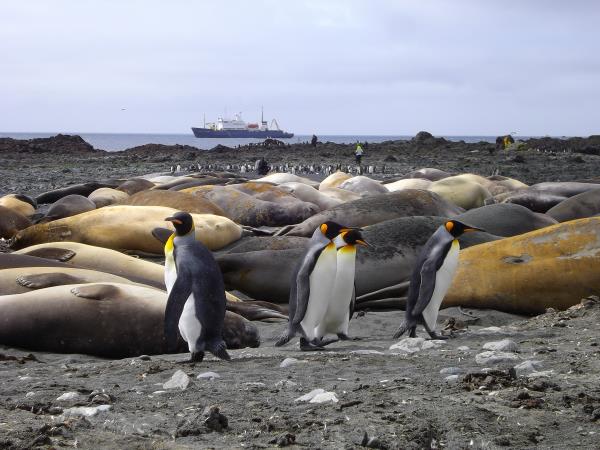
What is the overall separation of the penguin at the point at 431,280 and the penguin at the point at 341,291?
1.29 feet

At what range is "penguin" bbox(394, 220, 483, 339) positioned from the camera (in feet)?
20.6

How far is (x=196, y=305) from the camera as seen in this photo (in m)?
5.29

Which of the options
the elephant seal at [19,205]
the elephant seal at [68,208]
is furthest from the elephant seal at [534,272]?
the elephant seal at [19,205]

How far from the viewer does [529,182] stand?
23422mm

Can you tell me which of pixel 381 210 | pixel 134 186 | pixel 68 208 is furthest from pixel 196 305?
pixel 134 186

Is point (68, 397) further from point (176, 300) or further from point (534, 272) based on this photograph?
point (534, 272)

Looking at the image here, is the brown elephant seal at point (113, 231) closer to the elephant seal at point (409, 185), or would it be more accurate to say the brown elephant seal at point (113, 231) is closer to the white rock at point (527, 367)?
the white rock at point (527, 367)

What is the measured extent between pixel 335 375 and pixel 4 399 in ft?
5.05

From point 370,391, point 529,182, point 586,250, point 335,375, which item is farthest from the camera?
point 529,182

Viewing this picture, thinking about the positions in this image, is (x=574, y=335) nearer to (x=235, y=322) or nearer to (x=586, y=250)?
(x=586, y=250)

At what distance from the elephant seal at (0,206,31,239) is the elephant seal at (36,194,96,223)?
0.34 m

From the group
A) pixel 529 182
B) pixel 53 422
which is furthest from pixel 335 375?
pixel 529 182

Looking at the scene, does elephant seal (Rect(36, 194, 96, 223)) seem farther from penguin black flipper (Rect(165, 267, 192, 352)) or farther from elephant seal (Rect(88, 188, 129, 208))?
penguin black flipper (Rect(165, 267, 192, 352))

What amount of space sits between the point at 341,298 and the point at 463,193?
8.84m
